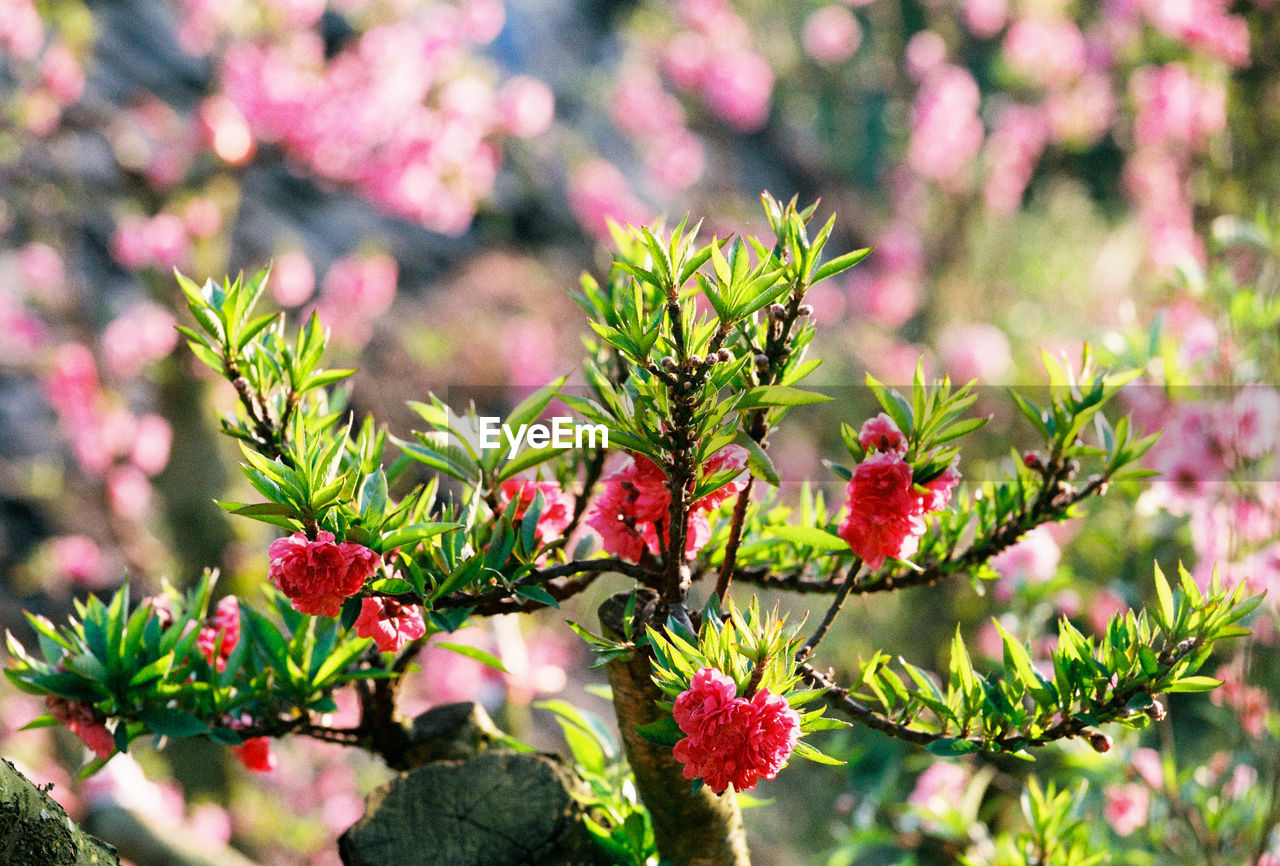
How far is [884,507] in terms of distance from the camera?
72cm

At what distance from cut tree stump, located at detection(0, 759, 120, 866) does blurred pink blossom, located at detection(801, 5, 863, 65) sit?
538 cm

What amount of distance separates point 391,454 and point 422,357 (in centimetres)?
56

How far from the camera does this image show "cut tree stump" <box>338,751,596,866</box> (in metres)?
0.86

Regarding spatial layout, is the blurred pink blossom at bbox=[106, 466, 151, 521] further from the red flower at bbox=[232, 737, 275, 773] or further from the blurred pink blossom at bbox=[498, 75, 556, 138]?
the red flower at bbox=[232, 737, 275, 773]

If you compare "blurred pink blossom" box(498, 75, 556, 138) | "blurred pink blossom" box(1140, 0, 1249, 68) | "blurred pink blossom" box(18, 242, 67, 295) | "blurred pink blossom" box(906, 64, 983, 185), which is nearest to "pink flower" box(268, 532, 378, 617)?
"blurred pink blossom" box(18, 242, 67, 295)

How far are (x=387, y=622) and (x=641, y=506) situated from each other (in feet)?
0.69

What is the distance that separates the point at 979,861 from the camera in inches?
43.3

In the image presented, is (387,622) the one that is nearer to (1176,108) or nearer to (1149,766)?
(1149,766)

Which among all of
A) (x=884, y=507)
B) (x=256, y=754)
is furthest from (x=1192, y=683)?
(x=256, y=754)

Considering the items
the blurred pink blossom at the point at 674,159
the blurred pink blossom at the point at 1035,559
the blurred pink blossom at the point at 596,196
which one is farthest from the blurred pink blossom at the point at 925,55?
the blurred pink blossom at the point at 1035,559

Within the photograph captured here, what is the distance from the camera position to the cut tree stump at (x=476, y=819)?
86 centimetres

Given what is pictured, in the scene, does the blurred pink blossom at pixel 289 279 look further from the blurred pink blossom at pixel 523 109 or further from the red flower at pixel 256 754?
the red flower at pixel 256 754

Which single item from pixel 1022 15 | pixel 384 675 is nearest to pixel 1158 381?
pixel 384 675

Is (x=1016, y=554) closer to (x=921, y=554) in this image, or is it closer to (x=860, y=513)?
(x=921, y=554)
